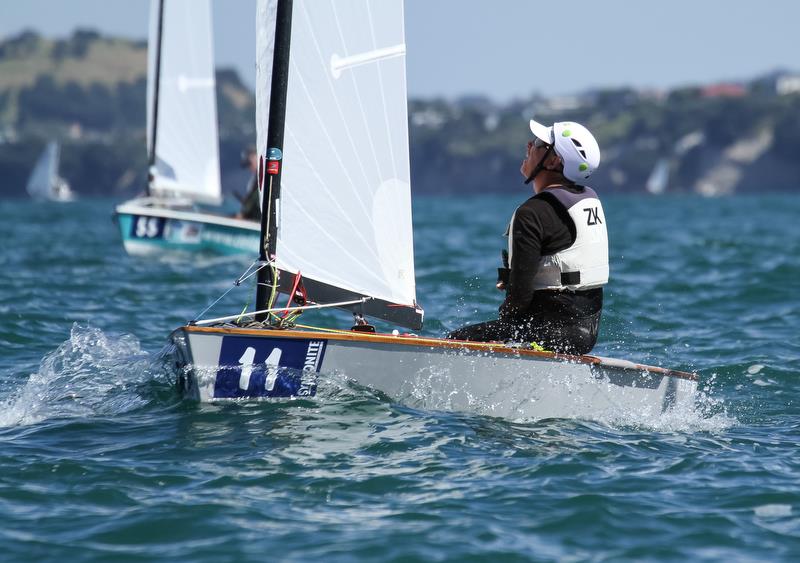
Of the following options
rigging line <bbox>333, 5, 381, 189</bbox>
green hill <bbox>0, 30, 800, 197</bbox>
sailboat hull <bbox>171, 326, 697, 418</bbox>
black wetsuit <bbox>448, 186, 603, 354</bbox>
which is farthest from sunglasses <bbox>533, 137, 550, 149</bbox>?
green hill <bbox>0, 30, 800, 197</bbox>

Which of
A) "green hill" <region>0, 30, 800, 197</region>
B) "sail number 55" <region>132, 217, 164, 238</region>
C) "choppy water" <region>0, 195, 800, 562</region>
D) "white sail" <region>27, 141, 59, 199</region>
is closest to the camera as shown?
"choppy water" <region>0, 195, 800, 562</region>

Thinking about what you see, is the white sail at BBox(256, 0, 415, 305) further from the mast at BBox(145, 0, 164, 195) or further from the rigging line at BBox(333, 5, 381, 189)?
the mast at BBox(145, 0, 164, 195)

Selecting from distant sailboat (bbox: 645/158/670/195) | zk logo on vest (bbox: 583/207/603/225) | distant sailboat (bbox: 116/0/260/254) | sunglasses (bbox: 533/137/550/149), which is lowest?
zk logo on vest (bbox: 583/207/603/225)

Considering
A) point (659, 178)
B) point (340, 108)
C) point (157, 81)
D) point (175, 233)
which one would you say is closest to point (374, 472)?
point (340, 108)

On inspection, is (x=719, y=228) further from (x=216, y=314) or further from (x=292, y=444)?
(x=292, y=444)

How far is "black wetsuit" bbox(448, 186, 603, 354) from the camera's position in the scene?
625cm

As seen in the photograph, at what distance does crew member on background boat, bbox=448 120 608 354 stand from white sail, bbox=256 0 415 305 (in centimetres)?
85

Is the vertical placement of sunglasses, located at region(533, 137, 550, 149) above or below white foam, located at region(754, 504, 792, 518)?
above

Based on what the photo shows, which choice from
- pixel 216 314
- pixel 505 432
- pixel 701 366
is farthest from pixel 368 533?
pixel 216 314

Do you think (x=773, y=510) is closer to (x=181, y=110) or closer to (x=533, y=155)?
(x=533, y=155)

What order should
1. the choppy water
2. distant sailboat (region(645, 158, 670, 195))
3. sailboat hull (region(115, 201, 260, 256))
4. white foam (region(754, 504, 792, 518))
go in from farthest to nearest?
distant sailboat (region(645, 158, 670, 195))
sailboat hull (region(115, 201, 260, 256))
white foam (region(754, 504, 792, 518))
the choppy water

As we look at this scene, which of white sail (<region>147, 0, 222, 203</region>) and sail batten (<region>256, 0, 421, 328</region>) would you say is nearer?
sail batten (<region>256, 0, 421, 328</region>)

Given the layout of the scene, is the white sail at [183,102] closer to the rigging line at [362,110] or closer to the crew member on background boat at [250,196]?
the crew member on background boat at [250,196]

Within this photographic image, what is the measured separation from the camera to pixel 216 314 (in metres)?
11.9
